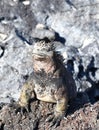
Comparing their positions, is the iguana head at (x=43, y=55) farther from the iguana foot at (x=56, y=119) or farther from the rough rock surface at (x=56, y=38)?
the rough rock surface at (x=56, y=38)

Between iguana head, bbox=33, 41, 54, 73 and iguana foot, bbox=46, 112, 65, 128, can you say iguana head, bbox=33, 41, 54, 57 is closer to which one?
iguana head, bbox=33, 41, 54, 73

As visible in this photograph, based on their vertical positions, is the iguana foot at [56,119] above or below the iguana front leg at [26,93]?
below

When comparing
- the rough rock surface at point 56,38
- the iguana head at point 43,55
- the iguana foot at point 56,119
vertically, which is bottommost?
the iguana foot at point 56,119

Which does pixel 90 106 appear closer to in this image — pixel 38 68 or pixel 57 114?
pixel 57 114

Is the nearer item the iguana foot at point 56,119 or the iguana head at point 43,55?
the iguana head at point 43,55

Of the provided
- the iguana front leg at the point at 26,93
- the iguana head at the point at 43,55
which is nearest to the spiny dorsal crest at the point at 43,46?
the iguana head at the point at 43,55

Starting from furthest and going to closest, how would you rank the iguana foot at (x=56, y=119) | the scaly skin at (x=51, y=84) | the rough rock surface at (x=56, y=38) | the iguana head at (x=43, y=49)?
the rough rock surface at (x=56, y=38), the iguana foot at (x=56, y=119), the scaly skin at (x=51, y=84), the iguana head at (x=43, y=49)

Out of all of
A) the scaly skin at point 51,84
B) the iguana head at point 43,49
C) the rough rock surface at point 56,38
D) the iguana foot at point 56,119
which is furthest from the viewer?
the rough rock surface at point 56,38
